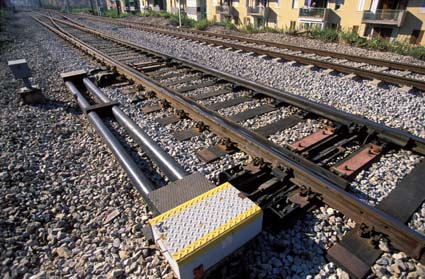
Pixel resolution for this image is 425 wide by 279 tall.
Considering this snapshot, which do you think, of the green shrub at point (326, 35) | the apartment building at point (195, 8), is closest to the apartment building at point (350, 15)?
the green shrub at point (326, 35)

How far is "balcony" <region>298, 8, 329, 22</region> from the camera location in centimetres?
2405

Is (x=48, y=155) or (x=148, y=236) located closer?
(x=148, y=236)

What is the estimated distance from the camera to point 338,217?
9.13 feet

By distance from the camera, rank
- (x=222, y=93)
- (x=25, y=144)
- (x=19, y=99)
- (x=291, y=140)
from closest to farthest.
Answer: (x=291, y=140) < (x=25, y=144) < (x=222, y=93) < (x=19, y=99)

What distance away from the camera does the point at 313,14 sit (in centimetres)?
2495

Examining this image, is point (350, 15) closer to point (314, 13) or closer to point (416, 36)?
point (314, 13)

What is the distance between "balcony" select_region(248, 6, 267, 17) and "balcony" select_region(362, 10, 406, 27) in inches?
436

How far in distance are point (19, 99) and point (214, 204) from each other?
675 centimetres

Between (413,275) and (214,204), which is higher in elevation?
(214,204)

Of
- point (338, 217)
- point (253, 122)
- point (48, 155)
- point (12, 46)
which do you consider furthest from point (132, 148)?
point (12, 46)

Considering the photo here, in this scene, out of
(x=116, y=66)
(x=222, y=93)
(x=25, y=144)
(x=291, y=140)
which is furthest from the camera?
(x=116, y=66)

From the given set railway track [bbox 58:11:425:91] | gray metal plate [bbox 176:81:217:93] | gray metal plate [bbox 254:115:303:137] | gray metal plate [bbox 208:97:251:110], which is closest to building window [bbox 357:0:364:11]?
railway track [bbox 58:11:425:91]

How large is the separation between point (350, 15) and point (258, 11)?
34.5ft

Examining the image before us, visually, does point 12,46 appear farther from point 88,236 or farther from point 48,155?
point 88,236
